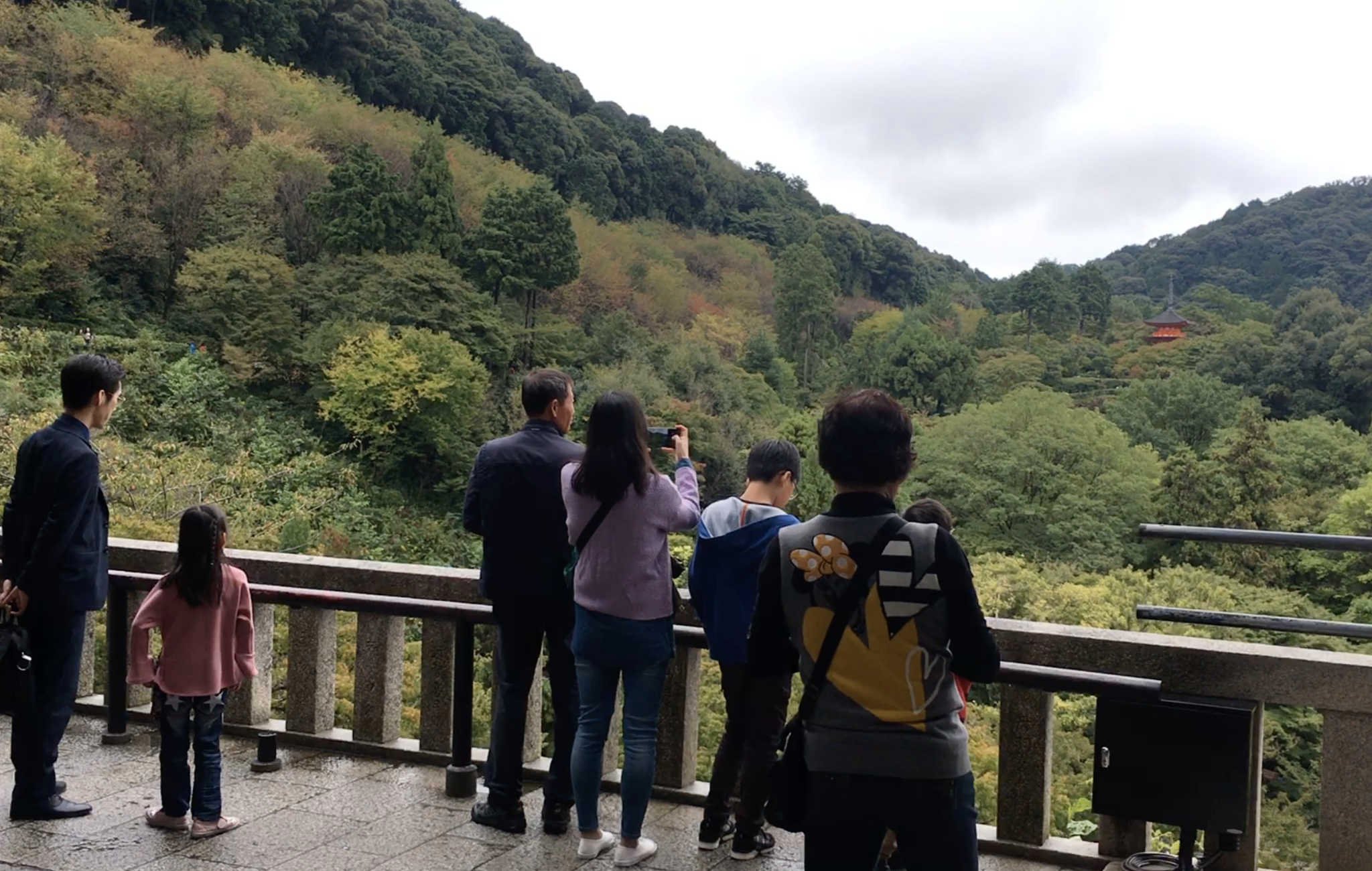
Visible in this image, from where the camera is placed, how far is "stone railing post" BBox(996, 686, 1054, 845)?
3367 mm

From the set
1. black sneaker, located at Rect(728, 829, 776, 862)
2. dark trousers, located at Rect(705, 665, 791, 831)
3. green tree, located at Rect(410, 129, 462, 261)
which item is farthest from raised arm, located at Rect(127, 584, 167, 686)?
green tree, located at Rect(410, 129, 462, 261)

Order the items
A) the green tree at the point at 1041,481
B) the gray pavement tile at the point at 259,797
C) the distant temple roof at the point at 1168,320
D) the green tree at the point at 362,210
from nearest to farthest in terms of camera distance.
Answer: the gray pavement tile at the point at 259,797, the green tree at the point at 1041,481, the green tree at the point at 362,210, the distant temple roof at the point at 1168,320

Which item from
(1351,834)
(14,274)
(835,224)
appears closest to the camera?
(1351,834)

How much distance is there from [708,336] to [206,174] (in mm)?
21729

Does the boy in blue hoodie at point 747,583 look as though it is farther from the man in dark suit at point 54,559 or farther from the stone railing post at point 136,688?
the stone railing post at point 136,688

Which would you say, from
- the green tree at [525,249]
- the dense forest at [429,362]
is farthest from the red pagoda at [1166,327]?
the green tree at [525,249]

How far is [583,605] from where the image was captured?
3.22 m

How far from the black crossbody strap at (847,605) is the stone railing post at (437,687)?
245 centimetres

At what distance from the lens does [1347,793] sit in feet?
10.0

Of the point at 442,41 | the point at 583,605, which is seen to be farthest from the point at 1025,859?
the point at 442,41

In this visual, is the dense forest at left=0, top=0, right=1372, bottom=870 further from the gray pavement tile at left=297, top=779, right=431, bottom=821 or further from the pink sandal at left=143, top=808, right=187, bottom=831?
the pink sandal at left=143, top=808, right=187, bottom=831

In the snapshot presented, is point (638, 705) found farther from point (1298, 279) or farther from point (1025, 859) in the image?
point (1298, 279)

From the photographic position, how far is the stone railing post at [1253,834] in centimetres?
306

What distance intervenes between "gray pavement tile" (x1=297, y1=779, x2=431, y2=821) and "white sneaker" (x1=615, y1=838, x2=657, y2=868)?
910 mm
